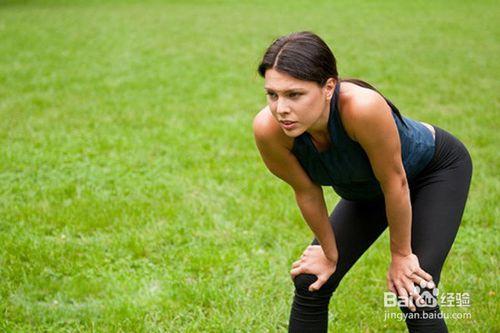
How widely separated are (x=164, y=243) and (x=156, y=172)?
1.43m

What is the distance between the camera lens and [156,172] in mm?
5930

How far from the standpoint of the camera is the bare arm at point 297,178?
2.60m

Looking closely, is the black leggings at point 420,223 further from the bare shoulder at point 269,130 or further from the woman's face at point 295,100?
the woman's face at point 295,100

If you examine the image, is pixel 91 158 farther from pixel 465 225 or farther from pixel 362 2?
pixel 362 2

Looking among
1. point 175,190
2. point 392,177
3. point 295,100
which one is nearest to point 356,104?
point 295,100

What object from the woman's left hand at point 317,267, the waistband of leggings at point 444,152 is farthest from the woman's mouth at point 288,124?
the waistband of leggings at point 444,152

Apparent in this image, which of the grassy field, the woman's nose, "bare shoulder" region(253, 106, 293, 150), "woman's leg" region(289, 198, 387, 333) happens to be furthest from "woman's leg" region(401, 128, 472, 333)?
the grassy field

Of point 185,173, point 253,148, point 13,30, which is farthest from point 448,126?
point 13,30

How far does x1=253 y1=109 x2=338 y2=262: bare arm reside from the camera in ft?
8.54

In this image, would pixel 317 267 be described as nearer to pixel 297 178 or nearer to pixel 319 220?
pixel 319 220

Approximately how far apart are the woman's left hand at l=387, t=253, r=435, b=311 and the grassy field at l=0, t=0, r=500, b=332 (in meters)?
0.99

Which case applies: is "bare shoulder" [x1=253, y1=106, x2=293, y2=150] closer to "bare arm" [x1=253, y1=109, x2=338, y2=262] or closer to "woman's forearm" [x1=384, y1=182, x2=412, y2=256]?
"bare arm" [x1=253, y1=109, x2=338, y2=262]

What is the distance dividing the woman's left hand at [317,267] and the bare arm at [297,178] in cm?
3

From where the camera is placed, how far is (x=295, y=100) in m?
2.39
